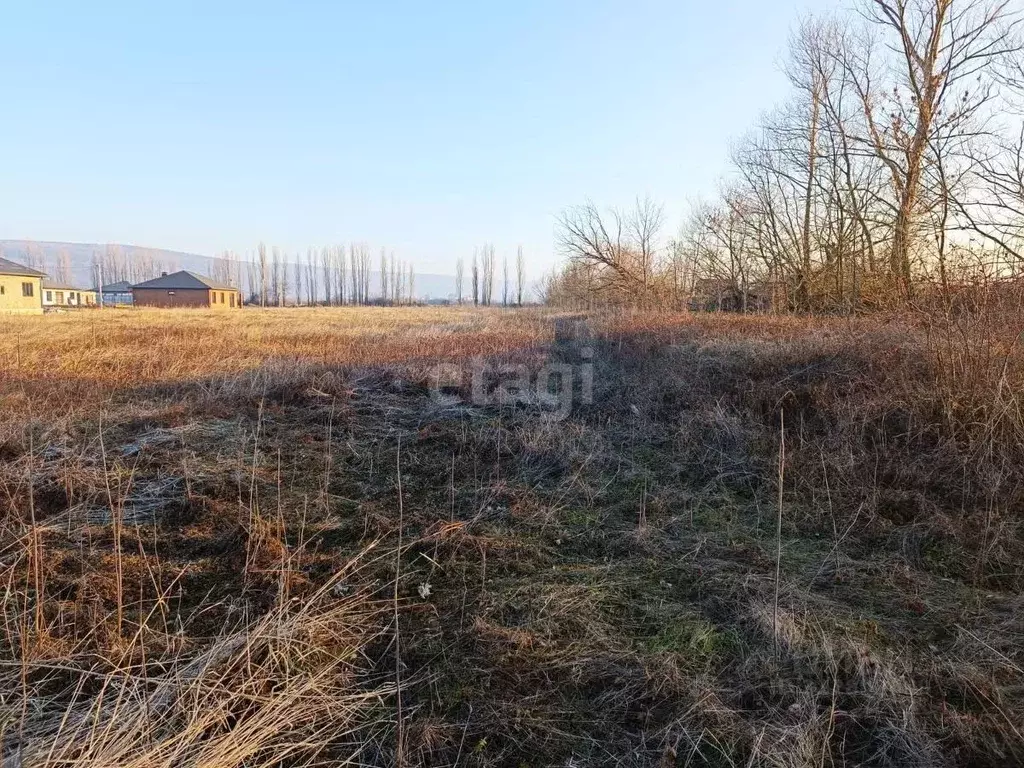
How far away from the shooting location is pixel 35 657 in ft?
7.02

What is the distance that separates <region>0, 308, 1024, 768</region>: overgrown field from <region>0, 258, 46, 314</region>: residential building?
3844cm

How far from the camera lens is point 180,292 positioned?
52.9 meters

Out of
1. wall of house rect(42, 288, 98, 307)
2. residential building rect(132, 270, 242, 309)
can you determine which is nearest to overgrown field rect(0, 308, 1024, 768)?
residential building rect(132, 270, 242, 309)

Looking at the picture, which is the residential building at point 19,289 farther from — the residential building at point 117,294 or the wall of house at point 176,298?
the residential building at point 117,294

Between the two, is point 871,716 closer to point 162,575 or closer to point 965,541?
point 965,541

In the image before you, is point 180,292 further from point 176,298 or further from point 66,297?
point 66,297

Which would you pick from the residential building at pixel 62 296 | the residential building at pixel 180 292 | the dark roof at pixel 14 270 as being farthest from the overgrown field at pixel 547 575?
the residential building at pixel 62 296

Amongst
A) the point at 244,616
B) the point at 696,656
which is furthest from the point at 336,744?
the point at 696,656

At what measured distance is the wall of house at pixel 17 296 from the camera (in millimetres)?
33344

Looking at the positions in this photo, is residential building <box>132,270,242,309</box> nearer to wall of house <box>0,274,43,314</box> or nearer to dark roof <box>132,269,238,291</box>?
dark roof <box>132,269,238,291</box>

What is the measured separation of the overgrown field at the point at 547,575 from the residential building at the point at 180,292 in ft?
176

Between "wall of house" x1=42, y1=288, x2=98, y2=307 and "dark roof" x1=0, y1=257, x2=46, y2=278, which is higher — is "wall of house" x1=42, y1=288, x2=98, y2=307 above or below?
below

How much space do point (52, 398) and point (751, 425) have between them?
8550 mm

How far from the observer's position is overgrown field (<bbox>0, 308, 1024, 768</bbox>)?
1866 mm
